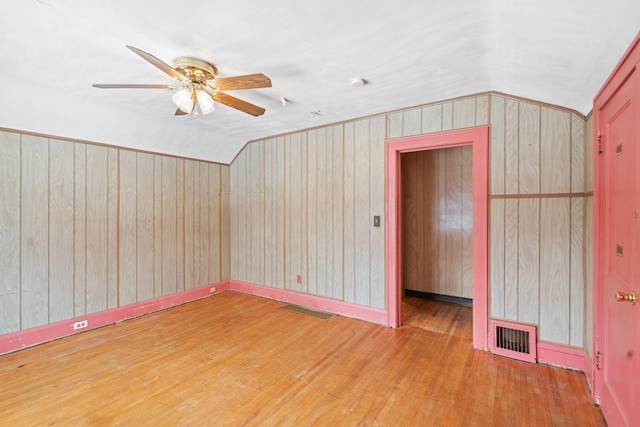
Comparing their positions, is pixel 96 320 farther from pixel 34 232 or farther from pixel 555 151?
pixel 555 151

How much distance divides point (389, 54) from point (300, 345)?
9.26 feet

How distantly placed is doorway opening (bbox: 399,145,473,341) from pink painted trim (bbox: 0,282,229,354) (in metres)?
3.28

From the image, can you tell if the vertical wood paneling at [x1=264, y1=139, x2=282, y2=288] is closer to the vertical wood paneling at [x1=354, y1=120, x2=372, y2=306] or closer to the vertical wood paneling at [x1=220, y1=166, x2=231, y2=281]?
the vertical wood paneling at [x1=220, y1=166, x2=231, y2=281]

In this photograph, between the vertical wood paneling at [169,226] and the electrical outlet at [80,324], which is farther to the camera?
the vertical wood paneling at [169,226]

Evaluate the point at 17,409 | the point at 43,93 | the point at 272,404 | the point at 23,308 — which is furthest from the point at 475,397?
the point at 43,93

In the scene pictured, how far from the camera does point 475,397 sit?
2.15 meters

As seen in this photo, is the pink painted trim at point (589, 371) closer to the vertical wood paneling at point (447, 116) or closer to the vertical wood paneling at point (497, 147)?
the vertical wood paneling at point (497, 147)

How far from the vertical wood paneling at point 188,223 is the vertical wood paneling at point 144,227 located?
1.63 ft

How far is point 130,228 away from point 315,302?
2711mm

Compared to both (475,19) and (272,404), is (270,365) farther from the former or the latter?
(475,19)

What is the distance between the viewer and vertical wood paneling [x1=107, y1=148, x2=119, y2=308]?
142 inches

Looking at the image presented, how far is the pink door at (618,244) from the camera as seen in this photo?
141 cm

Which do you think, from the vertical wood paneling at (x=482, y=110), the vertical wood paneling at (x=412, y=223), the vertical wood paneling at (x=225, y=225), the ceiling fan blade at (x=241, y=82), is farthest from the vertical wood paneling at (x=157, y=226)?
the vertical wood paneling at (x=482, y=110)

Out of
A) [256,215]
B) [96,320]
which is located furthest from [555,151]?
[96,320]
